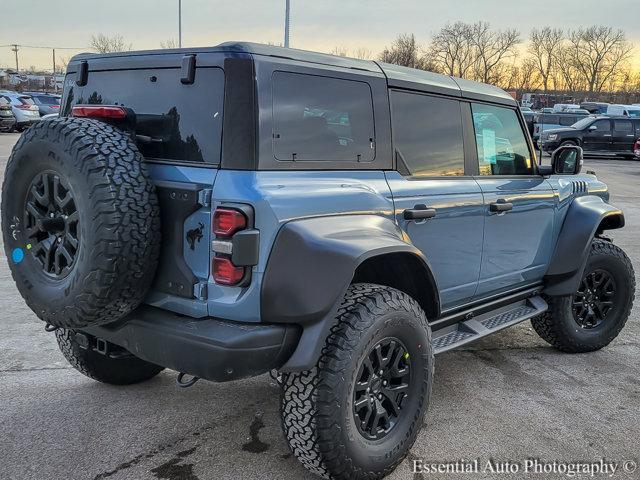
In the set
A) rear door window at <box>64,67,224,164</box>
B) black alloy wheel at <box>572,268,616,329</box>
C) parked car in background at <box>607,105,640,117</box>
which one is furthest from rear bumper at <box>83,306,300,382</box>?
parked car in background at <box>607,105,640,117</box>

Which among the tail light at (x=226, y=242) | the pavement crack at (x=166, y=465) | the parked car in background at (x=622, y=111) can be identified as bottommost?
the pavement crack at (x=166, y=465)

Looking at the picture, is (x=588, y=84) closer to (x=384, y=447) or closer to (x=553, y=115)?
(x=553, y=115)

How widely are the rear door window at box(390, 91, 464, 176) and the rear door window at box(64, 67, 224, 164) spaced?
105 centimetres

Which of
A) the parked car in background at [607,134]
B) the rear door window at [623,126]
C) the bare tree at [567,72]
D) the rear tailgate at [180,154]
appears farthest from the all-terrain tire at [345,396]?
the bare tree at [567,72]

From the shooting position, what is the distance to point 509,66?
8256cm

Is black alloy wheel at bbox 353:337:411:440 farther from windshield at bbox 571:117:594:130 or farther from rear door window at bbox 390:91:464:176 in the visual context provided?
windshield at bbox 571:117:594:130

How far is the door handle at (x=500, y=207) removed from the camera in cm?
374

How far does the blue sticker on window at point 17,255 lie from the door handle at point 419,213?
5.97 ft

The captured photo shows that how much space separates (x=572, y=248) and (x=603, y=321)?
2.49 ft

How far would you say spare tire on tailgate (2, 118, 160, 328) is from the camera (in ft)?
7.94

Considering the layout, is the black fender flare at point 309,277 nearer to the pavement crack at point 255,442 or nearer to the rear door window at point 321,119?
the rear door window at point 321,119

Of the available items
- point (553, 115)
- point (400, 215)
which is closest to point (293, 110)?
point (400, 215)

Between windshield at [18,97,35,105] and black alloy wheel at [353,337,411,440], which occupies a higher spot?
windshield at [18,97,35,105]

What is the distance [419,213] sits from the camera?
317 centimetres
